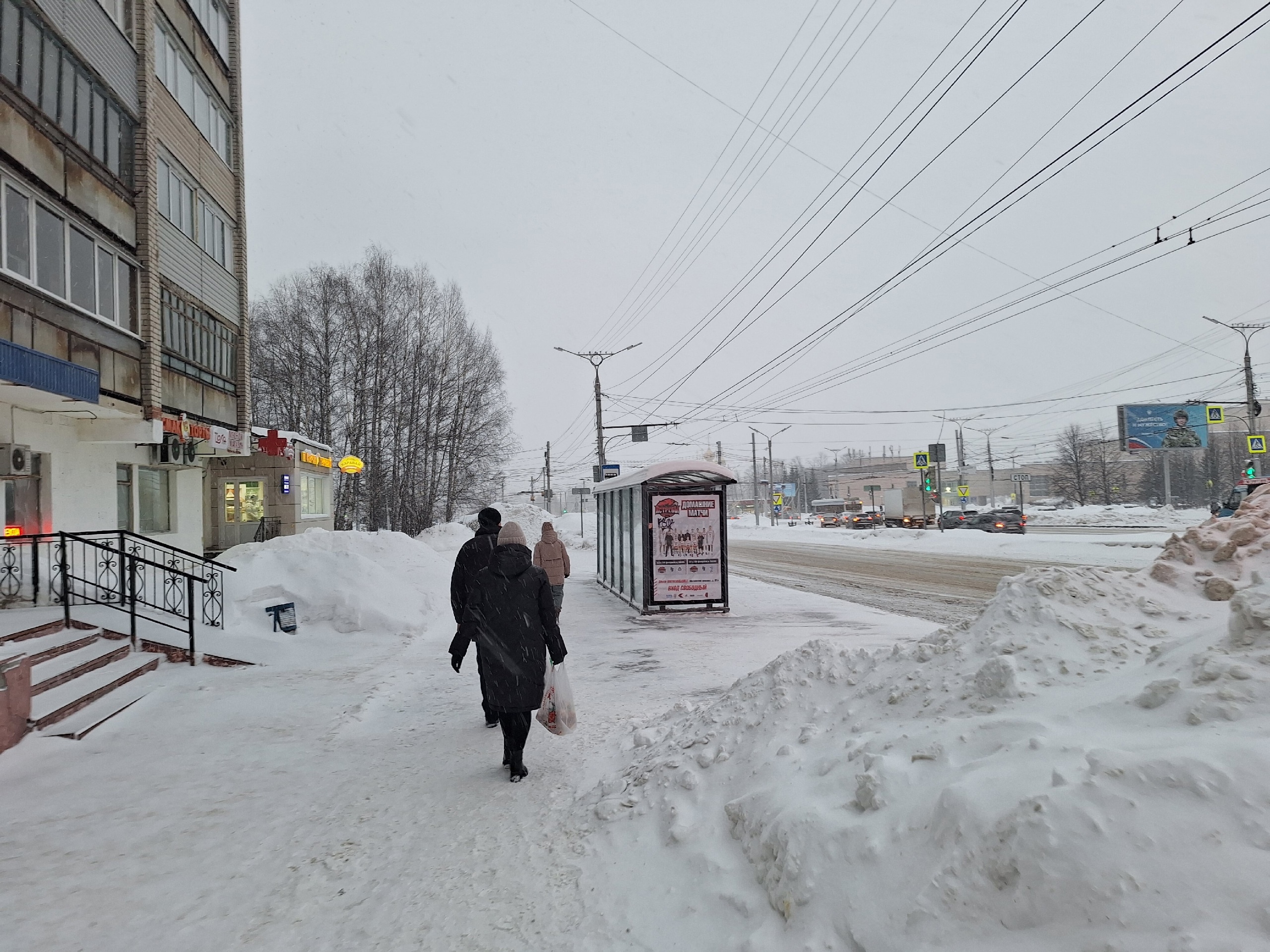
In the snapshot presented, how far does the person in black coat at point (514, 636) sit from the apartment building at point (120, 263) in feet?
25.5

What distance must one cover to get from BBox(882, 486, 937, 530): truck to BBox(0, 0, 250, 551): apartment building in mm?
41906

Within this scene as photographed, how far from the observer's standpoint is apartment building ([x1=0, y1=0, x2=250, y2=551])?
1041 cm

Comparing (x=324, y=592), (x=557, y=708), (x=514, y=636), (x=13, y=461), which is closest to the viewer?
(x=514, y=636)

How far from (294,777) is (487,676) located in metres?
1.56

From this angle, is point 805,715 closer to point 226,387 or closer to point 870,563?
point 226,387

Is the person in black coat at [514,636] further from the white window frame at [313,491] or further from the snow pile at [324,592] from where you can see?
the white window frame at [313,491]

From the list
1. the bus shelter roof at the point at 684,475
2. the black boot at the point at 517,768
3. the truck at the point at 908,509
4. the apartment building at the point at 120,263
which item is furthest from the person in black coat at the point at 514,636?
the truck at the point at 908,509

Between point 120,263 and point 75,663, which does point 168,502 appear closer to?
point 120,263

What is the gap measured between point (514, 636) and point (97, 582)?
9.02m

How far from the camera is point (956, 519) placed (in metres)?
41.0

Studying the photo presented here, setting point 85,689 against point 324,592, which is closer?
point 85,689

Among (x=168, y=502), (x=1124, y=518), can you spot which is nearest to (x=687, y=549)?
(x=168, y=502)

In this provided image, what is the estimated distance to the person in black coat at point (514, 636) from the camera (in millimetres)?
4988

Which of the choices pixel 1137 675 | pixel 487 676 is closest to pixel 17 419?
pixel 487 676
